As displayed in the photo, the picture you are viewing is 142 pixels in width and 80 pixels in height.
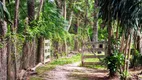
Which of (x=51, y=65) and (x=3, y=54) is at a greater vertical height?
(x=3, y=54)

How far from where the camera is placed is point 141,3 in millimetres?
8922

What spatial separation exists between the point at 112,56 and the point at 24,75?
3.55 metres

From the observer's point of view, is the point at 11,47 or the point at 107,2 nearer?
the point at 11,47

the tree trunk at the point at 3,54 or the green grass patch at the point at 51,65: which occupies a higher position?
the tree trunk at the point at 3,54

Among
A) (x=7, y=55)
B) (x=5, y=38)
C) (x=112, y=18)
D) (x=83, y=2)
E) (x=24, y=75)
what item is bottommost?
(x=24, y=75)

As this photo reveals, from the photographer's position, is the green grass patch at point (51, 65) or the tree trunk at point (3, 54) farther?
the green grass patch at point (51, 65)

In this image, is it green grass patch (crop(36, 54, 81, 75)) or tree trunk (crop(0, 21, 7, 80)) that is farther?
green grass patch (crop(36, 54, 81, 75))

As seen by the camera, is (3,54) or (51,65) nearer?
(3,54)

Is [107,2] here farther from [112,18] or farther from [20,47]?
[20,47]

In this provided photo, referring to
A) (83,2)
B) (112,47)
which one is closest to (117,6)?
(112,47)

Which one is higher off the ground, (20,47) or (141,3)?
(141,3)

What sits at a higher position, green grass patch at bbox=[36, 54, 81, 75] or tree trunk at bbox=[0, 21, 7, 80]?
tree trunk at bbox=[0, 21, 7, 80]

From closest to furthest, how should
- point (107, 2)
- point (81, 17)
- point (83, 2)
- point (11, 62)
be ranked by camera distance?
point (11, 62) → point (107, 2) → point (83, 2) → point (81, 17)

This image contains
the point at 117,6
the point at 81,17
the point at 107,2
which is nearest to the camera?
the point at 117,6
